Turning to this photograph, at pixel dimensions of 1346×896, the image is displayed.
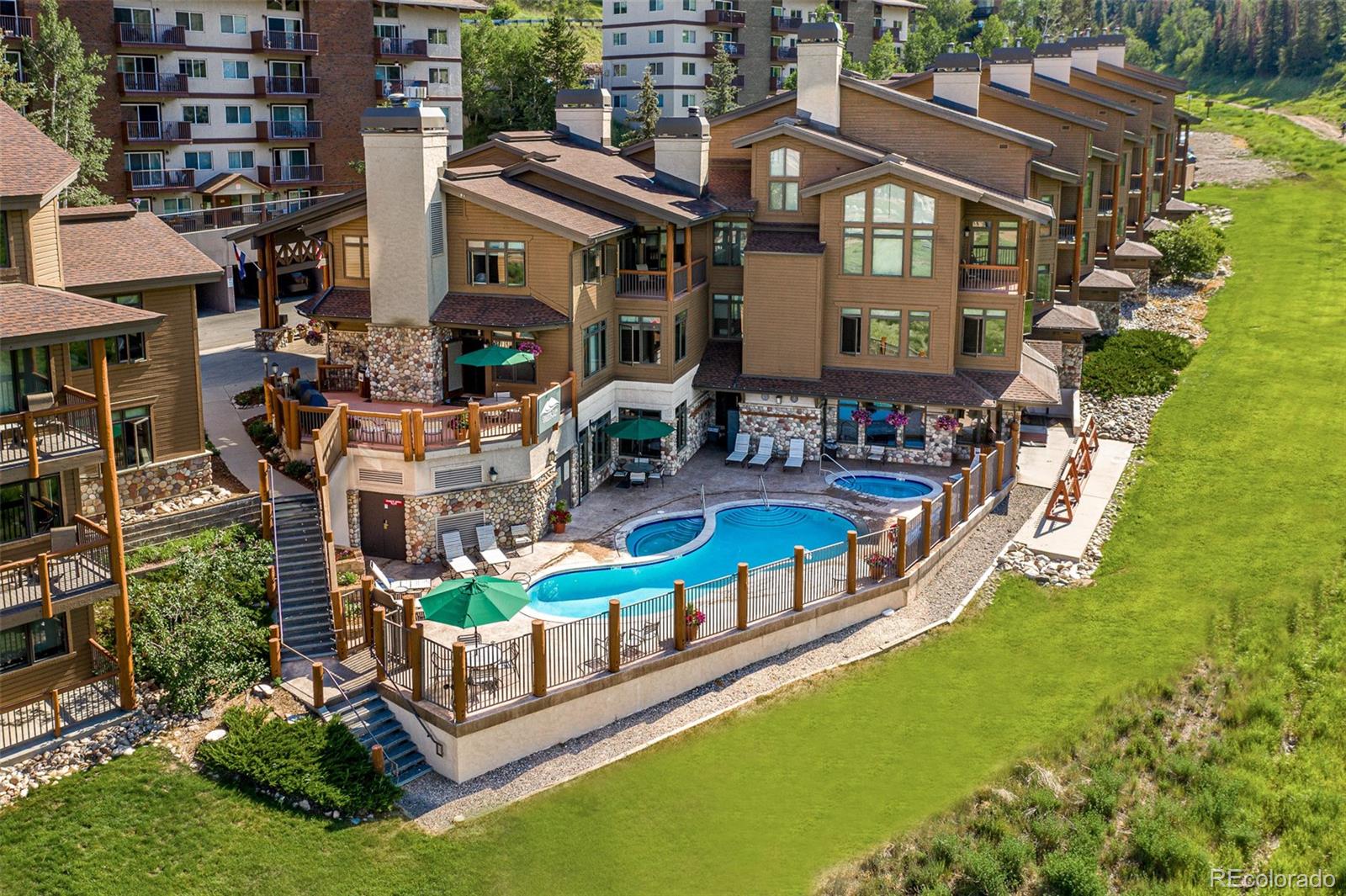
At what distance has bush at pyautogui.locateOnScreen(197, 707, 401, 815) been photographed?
2258 centimetres

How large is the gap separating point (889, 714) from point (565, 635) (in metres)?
6.48

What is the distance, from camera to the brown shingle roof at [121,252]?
93.0 feet

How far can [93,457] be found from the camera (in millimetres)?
24156

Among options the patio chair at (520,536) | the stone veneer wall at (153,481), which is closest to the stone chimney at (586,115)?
the patio chair at (520,536)

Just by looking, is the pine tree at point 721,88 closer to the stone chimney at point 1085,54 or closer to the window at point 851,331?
the stone chimney at point 1085,54

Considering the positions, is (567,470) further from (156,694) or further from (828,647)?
(156,694)

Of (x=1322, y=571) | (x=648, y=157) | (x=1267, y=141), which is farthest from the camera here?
(x=1267, y=141)

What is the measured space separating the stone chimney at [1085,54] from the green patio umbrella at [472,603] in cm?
4835

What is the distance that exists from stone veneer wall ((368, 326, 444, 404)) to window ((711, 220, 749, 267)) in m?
10.8

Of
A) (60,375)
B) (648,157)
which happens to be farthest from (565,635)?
(648,157)

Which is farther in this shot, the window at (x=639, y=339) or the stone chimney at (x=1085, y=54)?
the stone chimney at (x=1085, y=54)

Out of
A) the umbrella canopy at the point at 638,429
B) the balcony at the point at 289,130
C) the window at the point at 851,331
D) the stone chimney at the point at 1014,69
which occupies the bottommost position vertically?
the umbrella canopy at the point at 638,429

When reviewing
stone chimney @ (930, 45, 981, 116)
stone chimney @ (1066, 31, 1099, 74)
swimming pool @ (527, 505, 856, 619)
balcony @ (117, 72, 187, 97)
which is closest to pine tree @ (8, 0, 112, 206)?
balcony @ (117, 72, 187, 97)

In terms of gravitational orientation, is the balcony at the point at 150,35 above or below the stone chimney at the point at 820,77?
above
